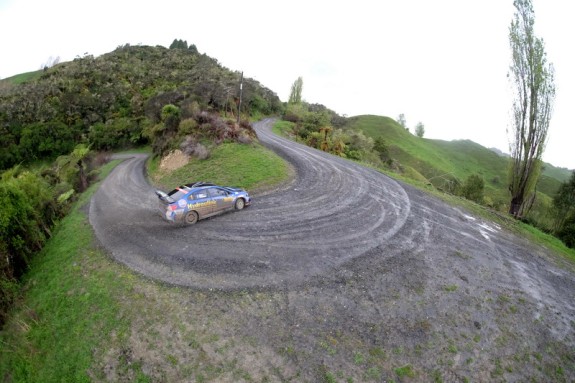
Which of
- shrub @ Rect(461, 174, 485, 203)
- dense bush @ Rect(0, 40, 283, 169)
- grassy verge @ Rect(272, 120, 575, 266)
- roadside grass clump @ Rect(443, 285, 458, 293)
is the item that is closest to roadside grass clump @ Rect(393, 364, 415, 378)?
roadside grass clump @ Rect(443, 285, 458, 293)

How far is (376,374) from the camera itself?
6715mm

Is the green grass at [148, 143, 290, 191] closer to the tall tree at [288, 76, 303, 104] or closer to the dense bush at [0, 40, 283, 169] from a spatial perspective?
the dense bush at [0, 40, 283, 169]

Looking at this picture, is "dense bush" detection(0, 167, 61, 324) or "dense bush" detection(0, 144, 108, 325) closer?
"dense bush" detection(0, 167, 61, 324)

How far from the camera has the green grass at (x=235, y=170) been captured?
1806 cm

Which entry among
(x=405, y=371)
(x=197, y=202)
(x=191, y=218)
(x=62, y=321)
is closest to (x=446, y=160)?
(x=197, y=202)

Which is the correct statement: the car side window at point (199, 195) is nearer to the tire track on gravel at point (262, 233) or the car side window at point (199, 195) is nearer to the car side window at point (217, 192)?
the car side window at point (217, 192)

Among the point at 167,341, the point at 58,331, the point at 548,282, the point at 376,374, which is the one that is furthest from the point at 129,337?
the point at 548,282

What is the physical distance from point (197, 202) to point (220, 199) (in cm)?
112

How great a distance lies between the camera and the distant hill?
5322 centimetres

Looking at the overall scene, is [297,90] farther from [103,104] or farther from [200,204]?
[200,204]

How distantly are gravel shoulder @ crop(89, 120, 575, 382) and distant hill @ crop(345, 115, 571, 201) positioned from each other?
123 ft

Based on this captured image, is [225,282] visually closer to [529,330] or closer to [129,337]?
[129,337]

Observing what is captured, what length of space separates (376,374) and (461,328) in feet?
10.5

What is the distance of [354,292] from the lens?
29.8ft
